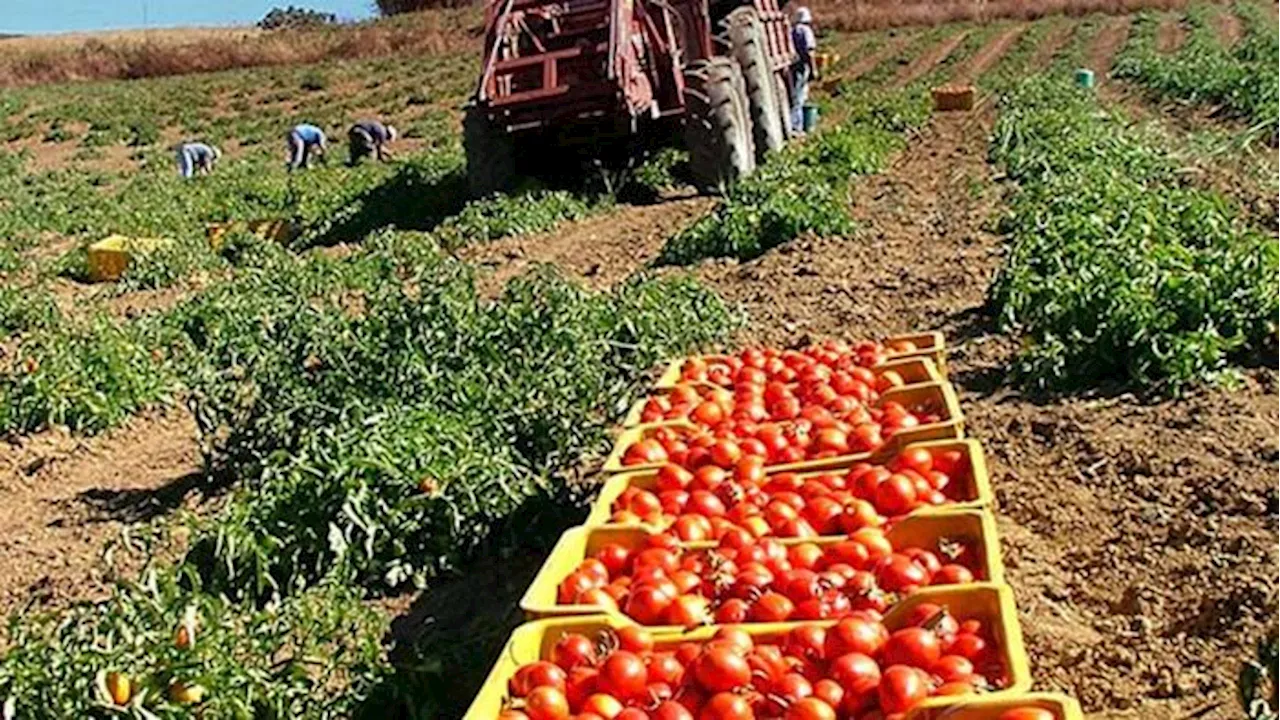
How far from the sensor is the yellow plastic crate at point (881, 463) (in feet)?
12.7

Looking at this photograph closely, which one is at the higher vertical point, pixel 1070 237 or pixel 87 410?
pixel 1070 237

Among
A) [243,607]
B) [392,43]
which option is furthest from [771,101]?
[392,43]

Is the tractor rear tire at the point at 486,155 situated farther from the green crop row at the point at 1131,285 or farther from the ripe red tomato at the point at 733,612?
the ripe red tomato at the point at 733,612

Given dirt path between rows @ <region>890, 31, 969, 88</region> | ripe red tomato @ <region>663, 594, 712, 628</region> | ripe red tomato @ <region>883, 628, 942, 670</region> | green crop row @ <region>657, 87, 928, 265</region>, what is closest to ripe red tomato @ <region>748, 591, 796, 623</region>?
ripe red tomato @ <region>663, 594, 712, 628</region>

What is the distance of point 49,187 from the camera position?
Answer: 24094mm

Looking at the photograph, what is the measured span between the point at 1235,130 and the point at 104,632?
15086 mm

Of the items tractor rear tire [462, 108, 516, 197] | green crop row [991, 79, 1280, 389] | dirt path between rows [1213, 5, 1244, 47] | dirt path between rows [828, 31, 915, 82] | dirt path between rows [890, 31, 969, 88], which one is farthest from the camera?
dirt path between rows [828, 31, 915, 82]

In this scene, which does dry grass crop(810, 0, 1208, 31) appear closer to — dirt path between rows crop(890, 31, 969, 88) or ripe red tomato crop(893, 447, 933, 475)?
dirt path between rows crop(890, 31, 969, 88)

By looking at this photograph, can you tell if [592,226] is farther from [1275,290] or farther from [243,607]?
[243,607]

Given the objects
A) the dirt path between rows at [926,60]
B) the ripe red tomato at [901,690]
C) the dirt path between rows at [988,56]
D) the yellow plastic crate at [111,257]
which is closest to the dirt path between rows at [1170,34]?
the dirt path between rows at [988,56]

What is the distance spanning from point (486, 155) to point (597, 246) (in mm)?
2270

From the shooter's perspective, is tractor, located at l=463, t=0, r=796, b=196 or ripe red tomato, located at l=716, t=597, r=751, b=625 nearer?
ripe red tomato, located at l=716, t=597, r=751, b=625

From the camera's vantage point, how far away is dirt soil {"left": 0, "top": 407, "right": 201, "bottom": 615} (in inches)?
226

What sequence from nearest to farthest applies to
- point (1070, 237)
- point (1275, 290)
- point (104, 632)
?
point (104, 632) → point (1275, 290) → point (1070, 237)
